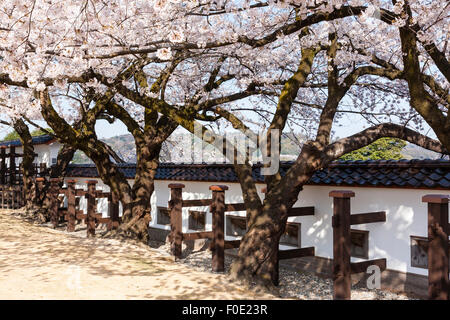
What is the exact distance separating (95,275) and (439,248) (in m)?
5.46

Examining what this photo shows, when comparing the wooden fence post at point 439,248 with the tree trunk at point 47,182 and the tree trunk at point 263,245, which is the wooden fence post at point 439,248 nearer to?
the tree trunk at point 263,245

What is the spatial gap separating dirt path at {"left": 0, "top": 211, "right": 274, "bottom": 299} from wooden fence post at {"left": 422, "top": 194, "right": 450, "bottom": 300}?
8.01 feet

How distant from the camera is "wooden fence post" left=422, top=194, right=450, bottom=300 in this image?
6289mm

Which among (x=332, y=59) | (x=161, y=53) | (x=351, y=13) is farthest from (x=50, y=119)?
(x=351, y=13)

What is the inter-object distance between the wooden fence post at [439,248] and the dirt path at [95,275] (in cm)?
A: 244

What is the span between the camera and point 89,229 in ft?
45.2

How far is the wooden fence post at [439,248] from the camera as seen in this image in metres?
6.29

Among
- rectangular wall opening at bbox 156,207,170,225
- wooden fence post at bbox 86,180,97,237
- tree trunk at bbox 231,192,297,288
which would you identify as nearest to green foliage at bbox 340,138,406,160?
rectangular wall opening at bbox 156,207,170,225

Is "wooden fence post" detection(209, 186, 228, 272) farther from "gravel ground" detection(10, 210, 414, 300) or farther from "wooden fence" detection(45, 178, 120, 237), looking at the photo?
"wooden fence" detection(45, 178, 120, 237)

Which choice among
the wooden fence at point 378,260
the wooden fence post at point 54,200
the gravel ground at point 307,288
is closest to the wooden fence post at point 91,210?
the wooden fence post at point 54,200

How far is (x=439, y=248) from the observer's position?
6.32m

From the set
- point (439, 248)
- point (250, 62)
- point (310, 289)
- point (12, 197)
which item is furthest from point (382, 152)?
point (439, 248)

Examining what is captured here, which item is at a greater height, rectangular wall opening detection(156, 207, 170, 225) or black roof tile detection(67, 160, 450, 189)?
black roof tile detection(67, 160, 450, 189)

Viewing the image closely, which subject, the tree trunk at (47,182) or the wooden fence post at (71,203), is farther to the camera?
the tree trunk at (47,182)
